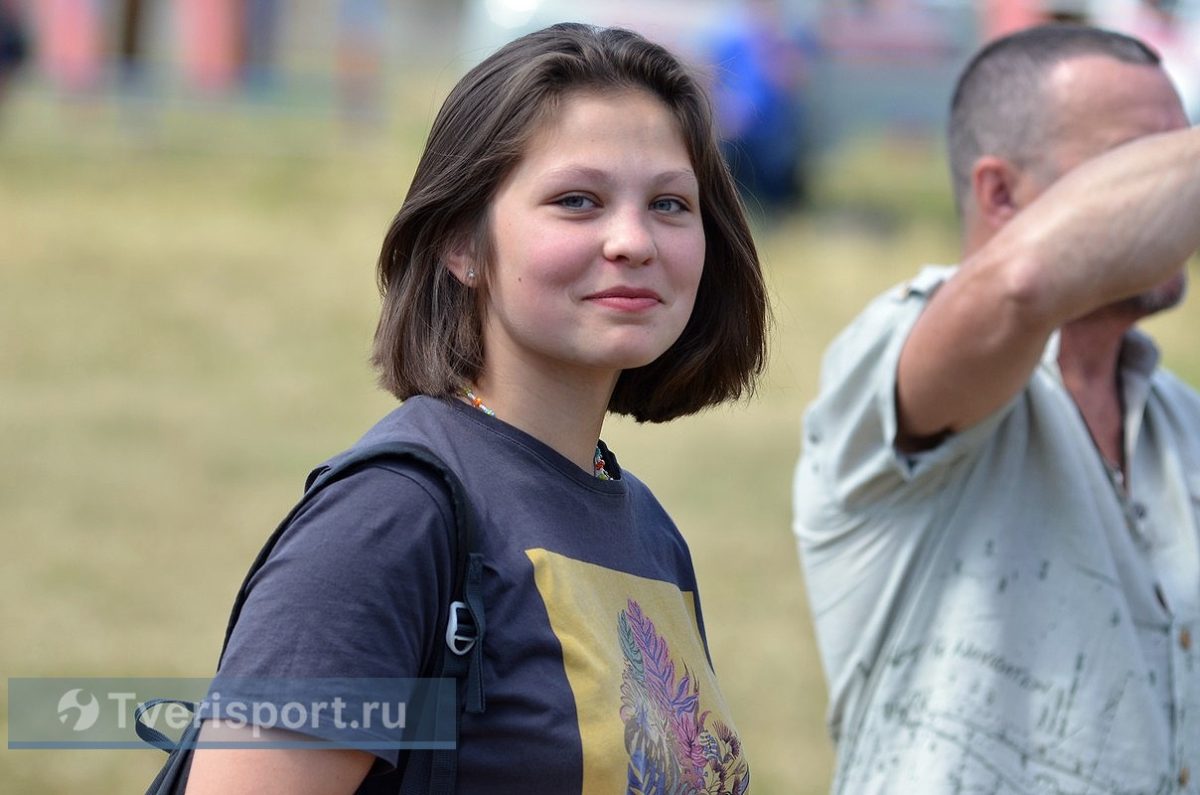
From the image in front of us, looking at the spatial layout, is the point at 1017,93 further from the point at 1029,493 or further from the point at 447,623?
the point at 447,623

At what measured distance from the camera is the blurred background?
19.1 feet

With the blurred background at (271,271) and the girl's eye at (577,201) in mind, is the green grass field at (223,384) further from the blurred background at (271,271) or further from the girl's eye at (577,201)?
the girl's eye at (577,201)

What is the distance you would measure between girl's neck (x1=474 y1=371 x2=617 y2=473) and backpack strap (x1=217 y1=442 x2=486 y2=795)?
18 centimetres

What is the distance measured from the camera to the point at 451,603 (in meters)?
1.50

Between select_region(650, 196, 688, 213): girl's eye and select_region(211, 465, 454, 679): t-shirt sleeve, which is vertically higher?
select_region(650, 196, 688, 213): girl's eye

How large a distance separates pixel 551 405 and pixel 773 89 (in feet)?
36.7

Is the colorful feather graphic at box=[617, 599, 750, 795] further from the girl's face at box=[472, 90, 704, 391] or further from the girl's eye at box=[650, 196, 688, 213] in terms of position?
the girl's eye at box=[650, 196, 688, 213]

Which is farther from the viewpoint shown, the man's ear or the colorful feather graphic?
the man's ear

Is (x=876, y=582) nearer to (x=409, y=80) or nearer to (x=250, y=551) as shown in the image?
(x=250, y=551)

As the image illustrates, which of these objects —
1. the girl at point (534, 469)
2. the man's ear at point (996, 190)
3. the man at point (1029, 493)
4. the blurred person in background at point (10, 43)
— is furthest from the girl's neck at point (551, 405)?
the blurred person in background at point (10, 43)

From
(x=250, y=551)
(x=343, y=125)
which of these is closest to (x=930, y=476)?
(x=250, y=551)

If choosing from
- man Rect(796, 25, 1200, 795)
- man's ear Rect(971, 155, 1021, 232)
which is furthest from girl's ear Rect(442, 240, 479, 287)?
man's ear Rect(971, 155, 1021, 232)

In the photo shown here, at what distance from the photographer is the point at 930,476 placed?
2.49 m

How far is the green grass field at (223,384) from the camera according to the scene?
18.1 feet
